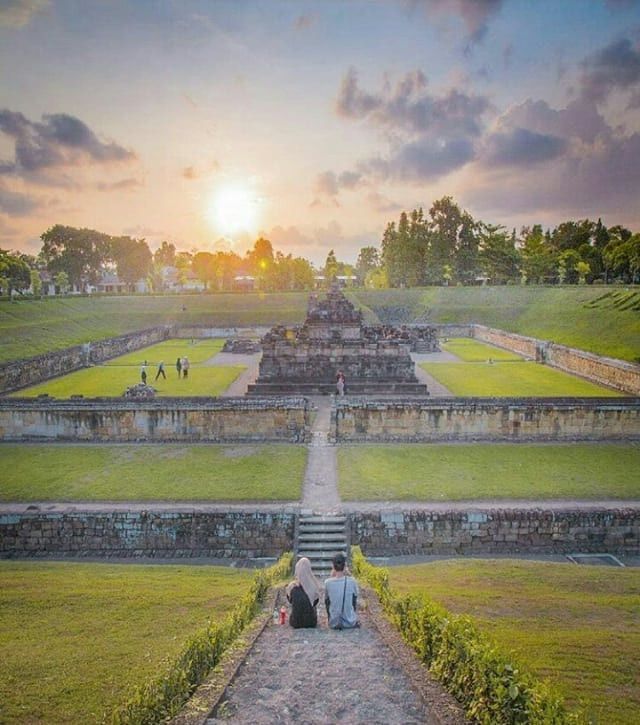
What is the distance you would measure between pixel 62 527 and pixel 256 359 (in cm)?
2391

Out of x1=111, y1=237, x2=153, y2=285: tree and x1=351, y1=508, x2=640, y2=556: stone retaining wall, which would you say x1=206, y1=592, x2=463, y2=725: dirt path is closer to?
x1=351, y1=508, x2=640, y2=556: stone retaining wall

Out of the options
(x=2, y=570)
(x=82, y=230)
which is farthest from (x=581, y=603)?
(x=82, y=230)

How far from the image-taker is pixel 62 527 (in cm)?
1296

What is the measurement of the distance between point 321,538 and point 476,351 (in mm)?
29461

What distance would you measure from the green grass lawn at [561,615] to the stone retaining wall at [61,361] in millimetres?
22494

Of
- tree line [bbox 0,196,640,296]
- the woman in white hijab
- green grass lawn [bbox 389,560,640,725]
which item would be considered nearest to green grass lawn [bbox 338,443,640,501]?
green grass lawn [bbox 389,560,640,725]

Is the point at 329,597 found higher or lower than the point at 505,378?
lower

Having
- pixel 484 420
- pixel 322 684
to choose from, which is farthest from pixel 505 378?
pixel 322 684

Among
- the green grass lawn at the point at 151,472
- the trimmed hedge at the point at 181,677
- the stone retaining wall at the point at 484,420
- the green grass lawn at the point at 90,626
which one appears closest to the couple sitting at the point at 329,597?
the trimmed hedge at the point at 181,677

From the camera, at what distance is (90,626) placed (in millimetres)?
7879

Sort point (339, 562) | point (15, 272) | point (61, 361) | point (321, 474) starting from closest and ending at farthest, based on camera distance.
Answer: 1. point (339, 562)
2. point (321, 474)
3. point (61, 361)
4. point (15, 272)

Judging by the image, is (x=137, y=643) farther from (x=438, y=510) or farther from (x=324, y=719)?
(x=438, y=510)

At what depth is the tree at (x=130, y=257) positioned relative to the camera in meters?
86.2

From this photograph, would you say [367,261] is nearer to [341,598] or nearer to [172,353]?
[172,353]
